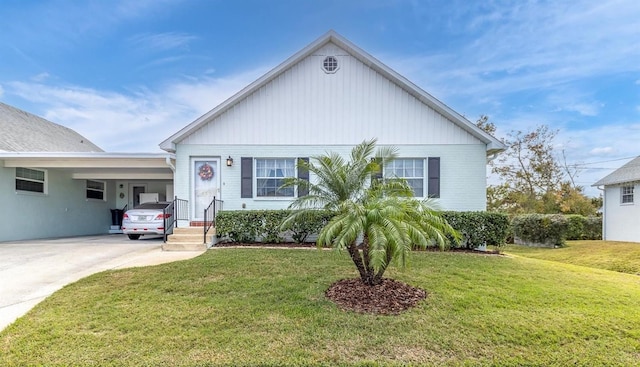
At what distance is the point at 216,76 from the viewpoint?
45.6 feet

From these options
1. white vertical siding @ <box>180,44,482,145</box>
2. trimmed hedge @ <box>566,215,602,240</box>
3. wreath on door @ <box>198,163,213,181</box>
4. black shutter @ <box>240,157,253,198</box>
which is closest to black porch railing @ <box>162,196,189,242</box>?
wreath on door @ <box>198,163,213,181</box>

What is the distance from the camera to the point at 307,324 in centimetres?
411

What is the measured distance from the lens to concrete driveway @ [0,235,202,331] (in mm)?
5055

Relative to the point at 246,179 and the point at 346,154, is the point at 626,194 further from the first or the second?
the point at 246,179

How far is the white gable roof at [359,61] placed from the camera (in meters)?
9.99

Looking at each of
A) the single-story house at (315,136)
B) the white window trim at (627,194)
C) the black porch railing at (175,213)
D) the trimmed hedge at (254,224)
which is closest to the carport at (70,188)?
the single-story house at (315,136)

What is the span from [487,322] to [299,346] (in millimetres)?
2580

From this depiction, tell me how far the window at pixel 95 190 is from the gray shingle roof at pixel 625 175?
86.1 feet

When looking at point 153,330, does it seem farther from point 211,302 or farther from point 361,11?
point 361,11

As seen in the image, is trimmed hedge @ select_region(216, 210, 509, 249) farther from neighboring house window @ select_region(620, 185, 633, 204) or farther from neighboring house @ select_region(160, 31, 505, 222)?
neighboring house window @ select_region(620, 185, 633, 204)

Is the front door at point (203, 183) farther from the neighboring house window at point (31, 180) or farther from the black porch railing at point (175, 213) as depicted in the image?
the neighboring house window at point (31, 180)

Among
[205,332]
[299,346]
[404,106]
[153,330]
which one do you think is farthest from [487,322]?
[404,106]

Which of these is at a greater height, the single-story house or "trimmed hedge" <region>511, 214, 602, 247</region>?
the single-story house

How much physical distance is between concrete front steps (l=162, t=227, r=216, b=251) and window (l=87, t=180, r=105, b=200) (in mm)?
8491
